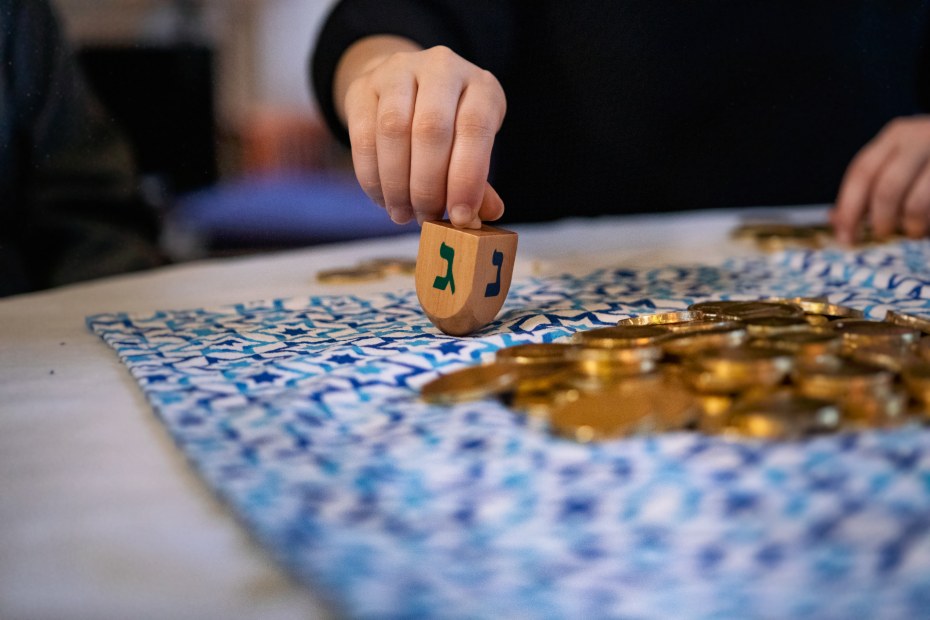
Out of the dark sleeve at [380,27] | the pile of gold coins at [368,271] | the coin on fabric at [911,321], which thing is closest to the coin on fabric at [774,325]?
the coin on fabric at [911,321]

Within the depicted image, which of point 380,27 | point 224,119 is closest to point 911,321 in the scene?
point 380,27

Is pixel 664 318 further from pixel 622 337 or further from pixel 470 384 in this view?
pixel 470 384

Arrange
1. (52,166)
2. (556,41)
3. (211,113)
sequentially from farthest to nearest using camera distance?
1. (211,113)
2. (556,41)
3. (52,166)

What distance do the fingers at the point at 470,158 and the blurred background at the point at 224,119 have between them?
123 inches

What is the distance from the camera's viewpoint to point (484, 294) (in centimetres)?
85

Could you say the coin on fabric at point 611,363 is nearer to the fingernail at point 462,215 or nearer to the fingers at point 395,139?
the fingernail at point 462,215

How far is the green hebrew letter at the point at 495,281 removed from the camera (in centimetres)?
85

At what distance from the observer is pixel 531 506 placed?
0.48 m

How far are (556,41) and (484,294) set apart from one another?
5.16ft

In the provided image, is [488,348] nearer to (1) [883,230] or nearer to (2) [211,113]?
(1) [883,230]

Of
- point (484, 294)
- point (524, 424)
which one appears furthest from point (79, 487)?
point (484, 294)

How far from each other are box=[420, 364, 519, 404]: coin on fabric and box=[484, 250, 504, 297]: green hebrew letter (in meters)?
0.18

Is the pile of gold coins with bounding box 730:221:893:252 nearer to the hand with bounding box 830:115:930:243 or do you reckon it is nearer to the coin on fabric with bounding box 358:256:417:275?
the hand with bounding box 830:115:930:243

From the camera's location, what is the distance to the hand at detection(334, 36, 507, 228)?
913 millimetres
